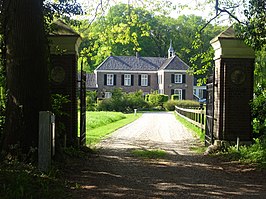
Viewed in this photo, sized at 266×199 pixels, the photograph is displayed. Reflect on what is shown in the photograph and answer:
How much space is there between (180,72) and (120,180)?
194ft

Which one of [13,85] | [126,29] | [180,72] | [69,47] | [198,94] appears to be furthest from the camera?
[198,94]

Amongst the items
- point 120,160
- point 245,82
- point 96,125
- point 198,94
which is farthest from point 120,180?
point 198,94

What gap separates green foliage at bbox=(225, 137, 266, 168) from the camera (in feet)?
34.0

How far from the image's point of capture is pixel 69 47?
1204 centimetres

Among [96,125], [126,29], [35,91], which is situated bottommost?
[96,125]

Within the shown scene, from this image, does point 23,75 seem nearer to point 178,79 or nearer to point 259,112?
point 259,112

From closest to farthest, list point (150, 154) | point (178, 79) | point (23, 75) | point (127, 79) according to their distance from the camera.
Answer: point (23, 75) < point (150, 154) < point (178, 79) < point (127, 79)

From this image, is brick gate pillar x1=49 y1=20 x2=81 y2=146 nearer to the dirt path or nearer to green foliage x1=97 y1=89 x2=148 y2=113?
the dirt path

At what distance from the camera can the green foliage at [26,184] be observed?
6.05 meters

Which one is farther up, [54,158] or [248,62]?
[248,62]

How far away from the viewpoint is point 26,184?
6.34 m

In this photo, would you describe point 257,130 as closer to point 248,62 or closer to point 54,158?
point 248,62

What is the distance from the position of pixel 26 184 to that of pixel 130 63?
61.8 meters

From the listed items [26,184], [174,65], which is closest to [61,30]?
[26,184]
